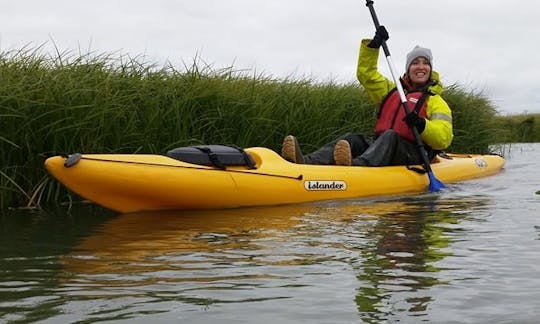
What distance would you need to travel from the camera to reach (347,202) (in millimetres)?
5922

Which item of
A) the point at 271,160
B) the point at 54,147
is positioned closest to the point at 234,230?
the point at 271,160

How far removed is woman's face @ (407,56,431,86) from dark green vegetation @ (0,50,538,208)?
3.01 feet

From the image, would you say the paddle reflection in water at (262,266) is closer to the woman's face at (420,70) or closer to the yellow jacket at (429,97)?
the yellow jacket at (429,97)

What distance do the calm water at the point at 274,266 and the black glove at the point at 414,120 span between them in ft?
5.06

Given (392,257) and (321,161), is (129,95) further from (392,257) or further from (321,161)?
(392,257)

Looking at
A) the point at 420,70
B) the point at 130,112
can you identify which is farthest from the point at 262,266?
the point at 420,70

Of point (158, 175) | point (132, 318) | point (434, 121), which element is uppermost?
point (434, 121)

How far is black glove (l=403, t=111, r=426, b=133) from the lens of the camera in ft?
21.7

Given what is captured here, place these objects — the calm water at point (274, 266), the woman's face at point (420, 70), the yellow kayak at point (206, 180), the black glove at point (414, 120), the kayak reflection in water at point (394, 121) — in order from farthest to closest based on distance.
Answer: the woman's face at point (420, 70) < the black glove at point (414, 120) < the kayak reflection in water at point (394, 121) < the yellow kayak at point (206, 180) < the calm water at point (274, 266)

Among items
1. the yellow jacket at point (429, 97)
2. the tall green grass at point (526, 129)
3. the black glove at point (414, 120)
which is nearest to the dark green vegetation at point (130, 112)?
the yellow jacket at point (429, 97)

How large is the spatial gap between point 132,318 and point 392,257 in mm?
1469

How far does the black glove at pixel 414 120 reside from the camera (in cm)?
662

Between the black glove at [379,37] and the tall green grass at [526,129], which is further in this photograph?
the tall green grass at [526,129]

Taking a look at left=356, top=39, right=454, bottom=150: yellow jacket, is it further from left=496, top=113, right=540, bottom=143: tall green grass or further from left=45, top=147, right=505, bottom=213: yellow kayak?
left=496, top=113, right=540, bottom=143: tall green grass
